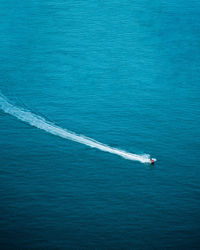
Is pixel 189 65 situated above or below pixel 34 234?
above

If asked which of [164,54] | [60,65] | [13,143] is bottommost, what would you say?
[13,143]

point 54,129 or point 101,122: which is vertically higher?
point 101,122

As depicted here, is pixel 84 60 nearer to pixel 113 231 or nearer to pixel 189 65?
pixel 189 65

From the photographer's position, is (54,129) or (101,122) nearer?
(54,129)

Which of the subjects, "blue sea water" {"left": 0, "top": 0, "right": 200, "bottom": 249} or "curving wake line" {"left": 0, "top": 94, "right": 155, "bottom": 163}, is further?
"curving wake line" {"left": 0, "top": 94, "right": 155, "bottom": 163}

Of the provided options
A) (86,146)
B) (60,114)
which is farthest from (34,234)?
(60,114)

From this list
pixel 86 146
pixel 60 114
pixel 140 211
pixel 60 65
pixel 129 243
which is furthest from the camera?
pixel 60 65
